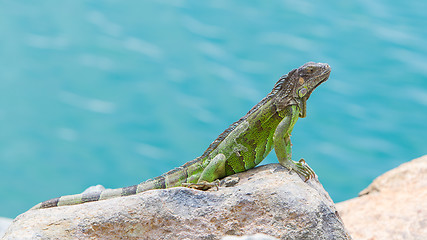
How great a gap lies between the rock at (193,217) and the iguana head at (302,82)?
44.8 inches

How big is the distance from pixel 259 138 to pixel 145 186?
4.22 ft

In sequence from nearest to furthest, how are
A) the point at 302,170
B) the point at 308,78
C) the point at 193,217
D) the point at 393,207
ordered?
1. the point at 193,217
2. the point at 302,170
3. the point at 308,78
4. the point at 393,207

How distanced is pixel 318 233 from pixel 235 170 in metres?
1.33

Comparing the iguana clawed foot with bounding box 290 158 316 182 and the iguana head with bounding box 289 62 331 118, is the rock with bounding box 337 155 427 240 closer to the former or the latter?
the iguana clawed foot with bounding box 290 158 316 182

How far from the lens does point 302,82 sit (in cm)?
514

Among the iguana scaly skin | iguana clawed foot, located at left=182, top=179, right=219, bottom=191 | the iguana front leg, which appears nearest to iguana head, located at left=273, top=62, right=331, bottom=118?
the iguana scaly skin

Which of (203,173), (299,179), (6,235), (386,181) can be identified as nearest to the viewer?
(6,235)

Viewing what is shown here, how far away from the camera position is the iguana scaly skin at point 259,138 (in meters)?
5.04

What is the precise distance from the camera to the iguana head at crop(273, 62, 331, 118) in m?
5.12

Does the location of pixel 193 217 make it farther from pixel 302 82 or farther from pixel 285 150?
pixel 302 82

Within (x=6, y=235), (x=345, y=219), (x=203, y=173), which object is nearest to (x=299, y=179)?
(x=203, y=173)

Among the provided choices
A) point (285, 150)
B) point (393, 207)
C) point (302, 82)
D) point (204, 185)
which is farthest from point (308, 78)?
point (393, 207)

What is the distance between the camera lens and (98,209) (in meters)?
4.24

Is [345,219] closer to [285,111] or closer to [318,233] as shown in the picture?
[285,111]
